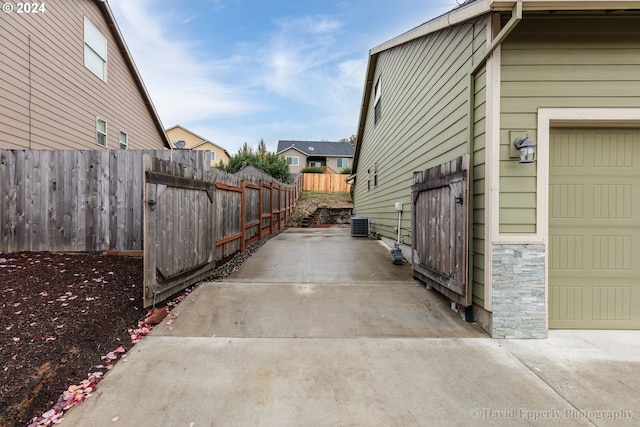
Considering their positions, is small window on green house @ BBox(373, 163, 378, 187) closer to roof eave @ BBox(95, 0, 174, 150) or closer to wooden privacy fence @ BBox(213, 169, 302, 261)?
wooden privacy fence @ BBox(213, 169, 302, 261)

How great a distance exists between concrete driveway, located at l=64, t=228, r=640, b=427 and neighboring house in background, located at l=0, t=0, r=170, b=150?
619 cm

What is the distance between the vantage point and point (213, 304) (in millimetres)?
3920

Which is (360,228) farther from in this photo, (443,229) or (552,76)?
(552,76)

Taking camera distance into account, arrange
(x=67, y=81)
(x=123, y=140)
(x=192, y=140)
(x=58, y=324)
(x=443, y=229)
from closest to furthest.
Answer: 1. (x=58, y=324)
2. (x=443, y=229)
3. (x=67, y=81)
4. (x=123, y=140)
5. (x=192, y=140)

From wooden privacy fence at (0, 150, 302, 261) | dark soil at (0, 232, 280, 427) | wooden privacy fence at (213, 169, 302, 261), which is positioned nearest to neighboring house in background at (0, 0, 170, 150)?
wooden privacy fence at (0, 150, 302, 261)

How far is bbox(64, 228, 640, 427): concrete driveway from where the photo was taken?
2.01 meters

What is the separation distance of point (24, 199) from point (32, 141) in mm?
2230

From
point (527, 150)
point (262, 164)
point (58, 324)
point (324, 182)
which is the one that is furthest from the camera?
point (262, 164)

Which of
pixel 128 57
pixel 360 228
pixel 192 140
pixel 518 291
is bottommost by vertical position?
pixel 518 291

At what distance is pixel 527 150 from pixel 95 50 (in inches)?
444

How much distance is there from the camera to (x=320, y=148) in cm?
3753

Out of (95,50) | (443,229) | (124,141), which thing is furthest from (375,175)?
(95,50)

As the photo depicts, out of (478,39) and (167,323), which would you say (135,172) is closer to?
(167,323)

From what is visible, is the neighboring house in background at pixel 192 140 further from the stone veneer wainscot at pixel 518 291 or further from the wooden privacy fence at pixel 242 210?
the stone veneer wainscot at pixel 518 291
